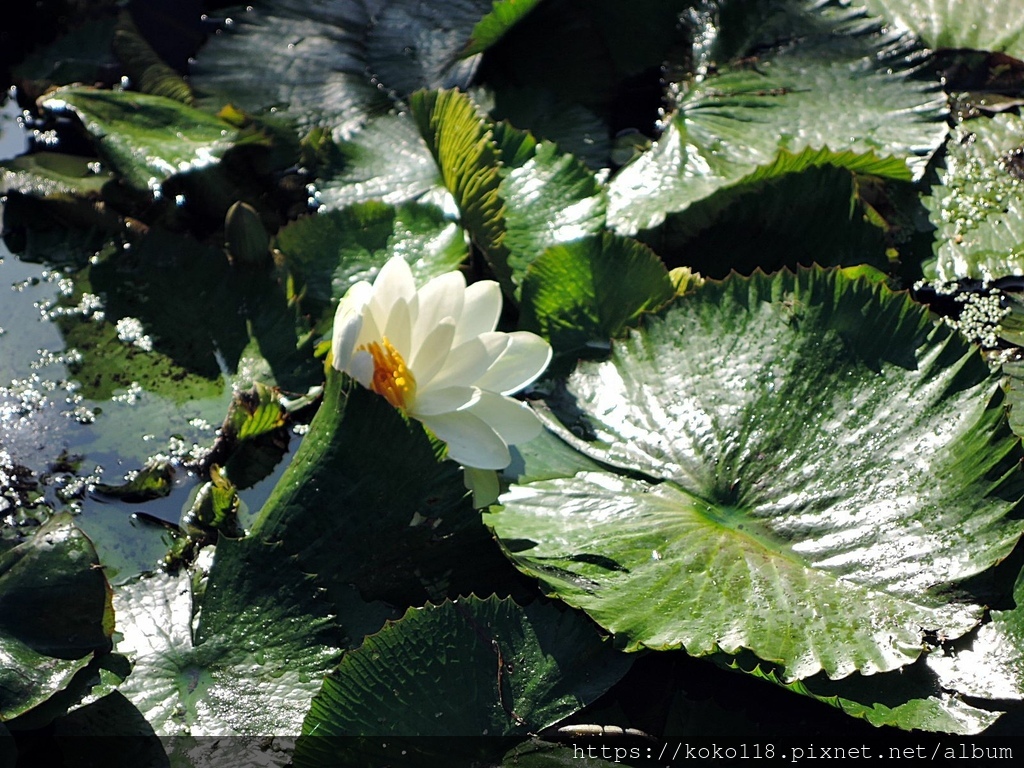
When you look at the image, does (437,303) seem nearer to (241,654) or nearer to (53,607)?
(241,654)

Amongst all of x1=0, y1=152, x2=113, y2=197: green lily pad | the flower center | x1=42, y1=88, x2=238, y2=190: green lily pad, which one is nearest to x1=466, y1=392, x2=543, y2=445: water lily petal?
the flower center

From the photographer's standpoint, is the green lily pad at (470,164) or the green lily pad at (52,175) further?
the green lily pad at (52,175)

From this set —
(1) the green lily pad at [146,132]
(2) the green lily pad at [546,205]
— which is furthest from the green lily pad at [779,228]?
(1) the green lily pad at [146,132]

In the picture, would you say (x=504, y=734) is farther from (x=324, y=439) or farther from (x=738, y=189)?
(x=738, y=189)

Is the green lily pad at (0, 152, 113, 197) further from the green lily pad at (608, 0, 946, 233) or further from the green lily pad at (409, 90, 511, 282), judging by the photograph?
the green lily pad at (608, 0, 946, 233)

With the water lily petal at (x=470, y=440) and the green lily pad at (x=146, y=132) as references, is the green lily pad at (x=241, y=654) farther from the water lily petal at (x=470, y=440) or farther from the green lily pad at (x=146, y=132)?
the green lily pad at (x=146, y=132)

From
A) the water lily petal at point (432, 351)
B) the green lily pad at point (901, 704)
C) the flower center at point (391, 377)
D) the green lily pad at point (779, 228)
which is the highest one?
the green lily pad at point (779, 228)

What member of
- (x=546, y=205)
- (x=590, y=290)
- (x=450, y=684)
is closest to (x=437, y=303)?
(x=590, y=290)
